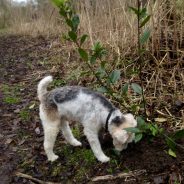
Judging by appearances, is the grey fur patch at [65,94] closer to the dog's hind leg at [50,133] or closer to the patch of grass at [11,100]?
the dog's hind leg at [50,133]

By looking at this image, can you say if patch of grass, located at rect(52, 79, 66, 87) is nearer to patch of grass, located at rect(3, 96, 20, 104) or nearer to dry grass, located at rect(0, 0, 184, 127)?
patch of grass, located at rect(3, 96, 20, 104)

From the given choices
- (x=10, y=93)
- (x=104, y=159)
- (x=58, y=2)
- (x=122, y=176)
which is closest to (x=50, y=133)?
(x=104, y=159)

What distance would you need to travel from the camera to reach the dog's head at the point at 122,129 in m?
3.05

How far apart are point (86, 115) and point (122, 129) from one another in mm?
422

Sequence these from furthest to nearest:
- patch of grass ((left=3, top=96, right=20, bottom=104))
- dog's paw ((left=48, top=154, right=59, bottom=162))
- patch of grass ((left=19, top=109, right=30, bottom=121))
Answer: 1. patch of grass ((left=3, top=96, right=20, bottom=104))
2. patch of grass ((left=19, top=109, right=30, bottom=121))
3. dog's paw ((left=48, top=154, right=59, bottom=162))

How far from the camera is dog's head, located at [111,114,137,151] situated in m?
3.05

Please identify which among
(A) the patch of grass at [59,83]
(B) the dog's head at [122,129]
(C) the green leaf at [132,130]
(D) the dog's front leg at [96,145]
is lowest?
(A) the patch of grass at [59,83]

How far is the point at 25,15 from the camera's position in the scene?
49.2ft

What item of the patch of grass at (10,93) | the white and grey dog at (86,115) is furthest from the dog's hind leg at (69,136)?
the patch of grass at (10,93)

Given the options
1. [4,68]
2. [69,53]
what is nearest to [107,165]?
[69,53]

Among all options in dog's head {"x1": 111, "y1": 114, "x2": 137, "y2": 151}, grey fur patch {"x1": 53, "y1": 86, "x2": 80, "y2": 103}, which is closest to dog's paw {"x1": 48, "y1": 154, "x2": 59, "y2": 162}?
grey fur patch {"x1": 53, "y1": 86, "x2": 80, "y2": 103}

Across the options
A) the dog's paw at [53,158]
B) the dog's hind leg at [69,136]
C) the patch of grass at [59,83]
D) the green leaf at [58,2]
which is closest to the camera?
the green leaf at [58,2]

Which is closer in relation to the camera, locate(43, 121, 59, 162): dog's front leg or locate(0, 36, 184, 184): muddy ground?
locate(0, 36, 184, 184): muddy ground

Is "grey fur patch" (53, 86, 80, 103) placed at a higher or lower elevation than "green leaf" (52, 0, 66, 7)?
lower
